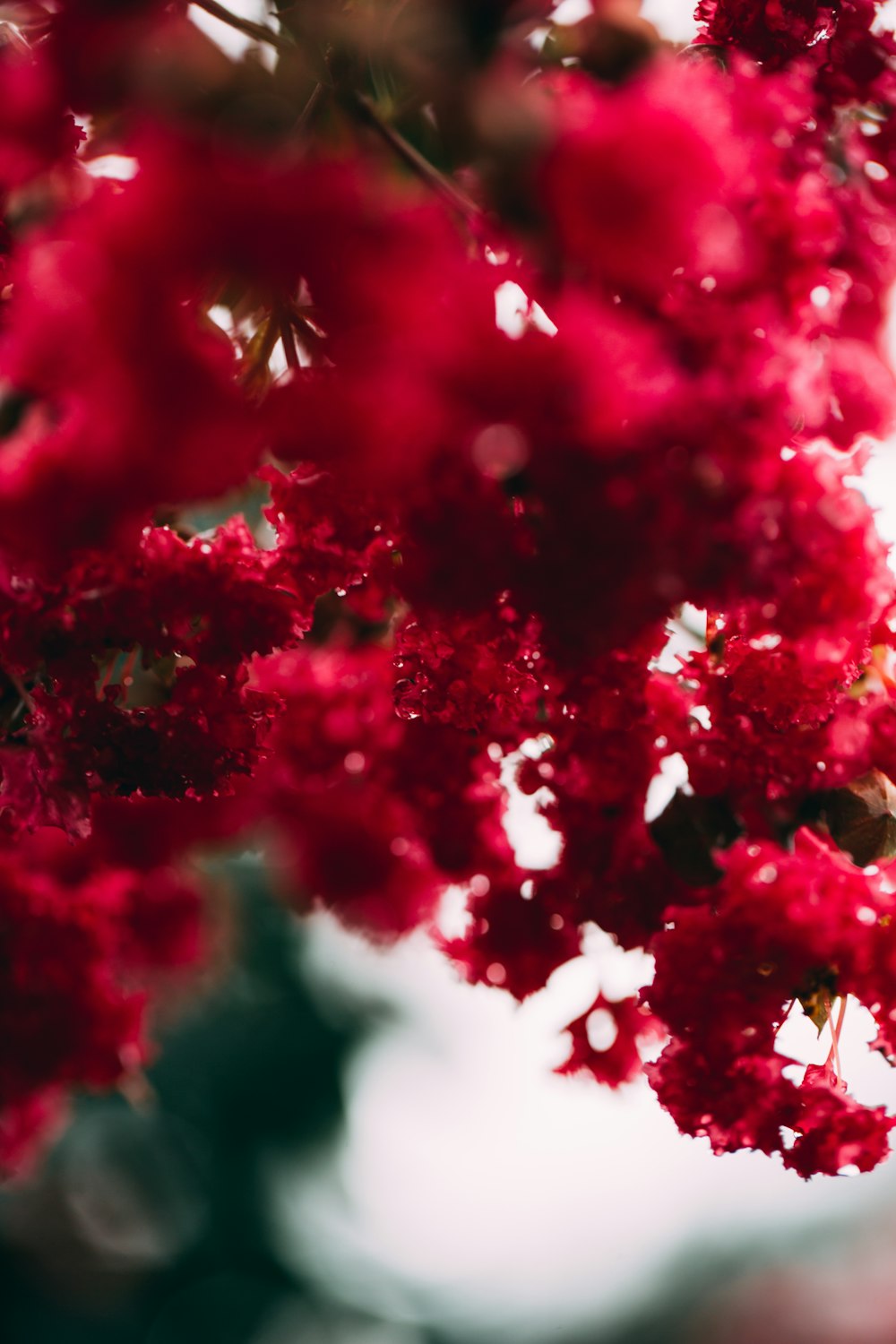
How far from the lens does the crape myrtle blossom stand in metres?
0.38

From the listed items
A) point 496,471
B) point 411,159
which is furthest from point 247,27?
point 496,471

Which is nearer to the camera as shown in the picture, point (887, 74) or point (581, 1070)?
point (887, 74)

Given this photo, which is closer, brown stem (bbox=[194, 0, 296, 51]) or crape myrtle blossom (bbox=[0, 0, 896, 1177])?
crape myrtle blossom (bbox=[0, 0, 896, 1177])

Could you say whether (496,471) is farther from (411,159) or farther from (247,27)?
(247,27)

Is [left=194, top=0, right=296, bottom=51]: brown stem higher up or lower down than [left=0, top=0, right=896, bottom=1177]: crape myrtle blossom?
higher up

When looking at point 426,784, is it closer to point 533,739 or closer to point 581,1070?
point 533,739

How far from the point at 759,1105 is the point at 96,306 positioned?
21.6 inches

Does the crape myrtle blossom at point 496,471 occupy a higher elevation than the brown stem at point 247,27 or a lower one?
lower

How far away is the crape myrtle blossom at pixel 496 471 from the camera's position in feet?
1.24

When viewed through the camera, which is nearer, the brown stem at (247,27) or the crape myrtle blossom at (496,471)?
the crape myrtle blossom at (496,471)

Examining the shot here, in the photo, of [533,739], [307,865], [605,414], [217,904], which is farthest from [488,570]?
[217,904]

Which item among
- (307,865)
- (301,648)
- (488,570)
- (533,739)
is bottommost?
Answer: (307,865)

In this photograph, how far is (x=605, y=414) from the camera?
401 mm

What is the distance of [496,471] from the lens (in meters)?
0.44
